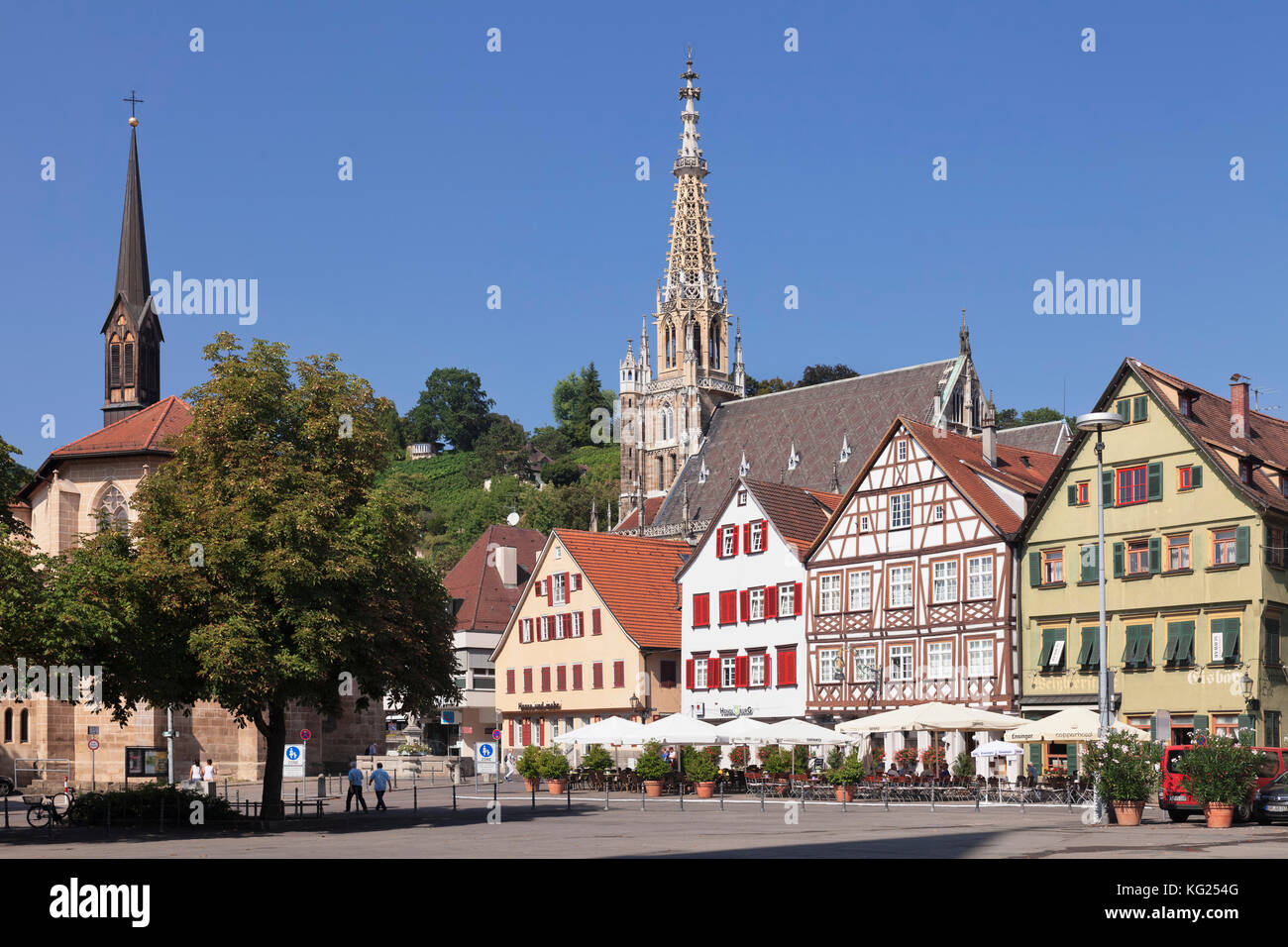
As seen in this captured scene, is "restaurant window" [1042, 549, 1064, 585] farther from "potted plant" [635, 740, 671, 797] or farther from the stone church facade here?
the stone church facade

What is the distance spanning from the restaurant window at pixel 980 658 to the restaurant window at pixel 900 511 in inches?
206

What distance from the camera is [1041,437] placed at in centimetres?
8988

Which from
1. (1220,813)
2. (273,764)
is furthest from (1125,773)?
(273,764)

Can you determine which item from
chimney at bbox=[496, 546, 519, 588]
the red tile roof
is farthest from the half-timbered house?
chimney at bbox=[496, 546, 519, 588]

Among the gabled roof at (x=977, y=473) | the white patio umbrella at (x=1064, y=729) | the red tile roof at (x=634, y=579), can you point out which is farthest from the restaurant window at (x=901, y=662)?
the white patio umbrella at (x=1064, y=729)

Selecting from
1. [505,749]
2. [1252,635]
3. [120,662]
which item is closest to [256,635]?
[120,662]

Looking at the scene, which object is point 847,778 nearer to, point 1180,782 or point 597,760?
point 597,760

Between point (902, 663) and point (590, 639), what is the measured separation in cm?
1655

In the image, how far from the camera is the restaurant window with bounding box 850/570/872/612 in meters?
57.2

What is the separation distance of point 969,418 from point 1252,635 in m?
55.1

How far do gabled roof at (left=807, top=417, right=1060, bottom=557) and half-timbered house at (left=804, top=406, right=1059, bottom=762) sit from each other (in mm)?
66

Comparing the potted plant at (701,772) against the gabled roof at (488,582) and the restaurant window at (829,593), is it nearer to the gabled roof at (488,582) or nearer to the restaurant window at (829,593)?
the restaurant window at (829,593)

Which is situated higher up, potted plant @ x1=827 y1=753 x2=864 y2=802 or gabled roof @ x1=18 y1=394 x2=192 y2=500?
gabled roof @ x1=18 y1=394 x2=192 y2=500
